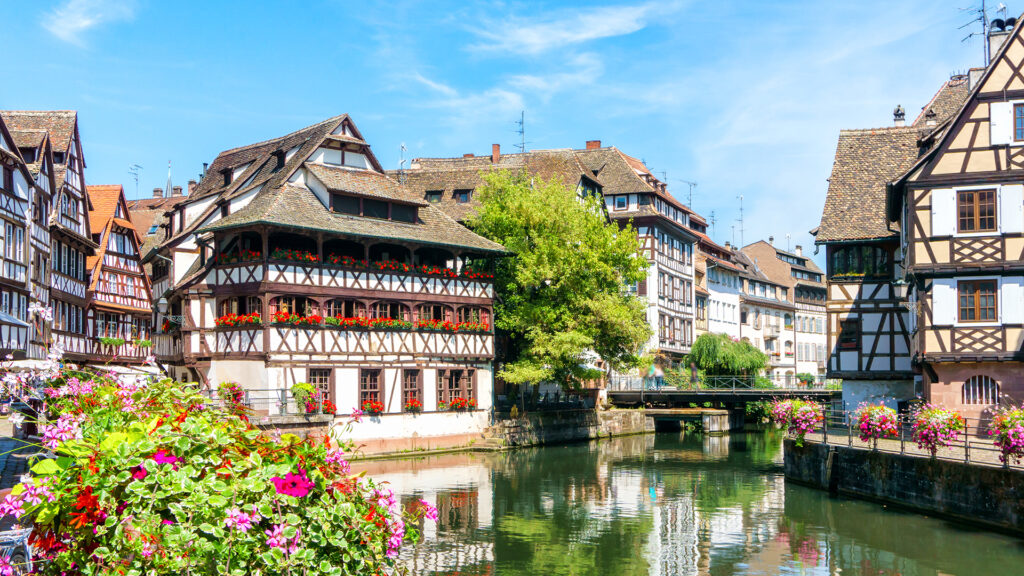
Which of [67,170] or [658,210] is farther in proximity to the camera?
[658,210]

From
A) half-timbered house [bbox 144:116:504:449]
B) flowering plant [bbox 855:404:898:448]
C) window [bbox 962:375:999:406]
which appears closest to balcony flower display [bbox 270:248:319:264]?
half-timbered house [bbox 144:116:504:449]

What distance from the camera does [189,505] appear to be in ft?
17.5

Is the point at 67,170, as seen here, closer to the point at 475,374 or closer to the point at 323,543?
the point at 475,374

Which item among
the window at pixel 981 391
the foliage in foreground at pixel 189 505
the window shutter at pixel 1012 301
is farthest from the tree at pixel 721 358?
the foliage in foreground at pixel 189 505

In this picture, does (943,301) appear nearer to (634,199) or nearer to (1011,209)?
(1011,209)

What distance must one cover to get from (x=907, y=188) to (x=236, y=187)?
88.3ft

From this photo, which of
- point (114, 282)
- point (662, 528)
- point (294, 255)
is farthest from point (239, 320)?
point (114, 282)

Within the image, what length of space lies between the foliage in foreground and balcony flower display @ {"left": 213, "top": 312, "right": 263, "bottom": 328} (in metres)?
31.0

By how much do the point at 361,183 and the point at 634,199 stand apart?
92.7 ft

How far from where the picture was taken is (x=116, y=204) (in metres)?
54.5

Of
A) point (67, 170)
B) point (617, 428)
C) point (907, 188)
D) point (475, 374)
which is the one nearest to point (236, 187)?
point (67, 170)

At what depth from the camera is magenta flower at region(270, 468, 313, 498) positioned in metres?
5.53

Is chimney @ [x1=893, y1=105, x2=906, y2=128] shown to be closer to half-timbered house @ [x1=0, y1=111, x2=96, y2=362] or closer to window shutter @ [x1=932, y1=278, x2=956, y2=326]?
window shutter @ [x1=932, y1=278, x2=956, y2=326]

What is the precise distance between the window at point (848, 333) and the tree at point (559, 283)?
9675mm
